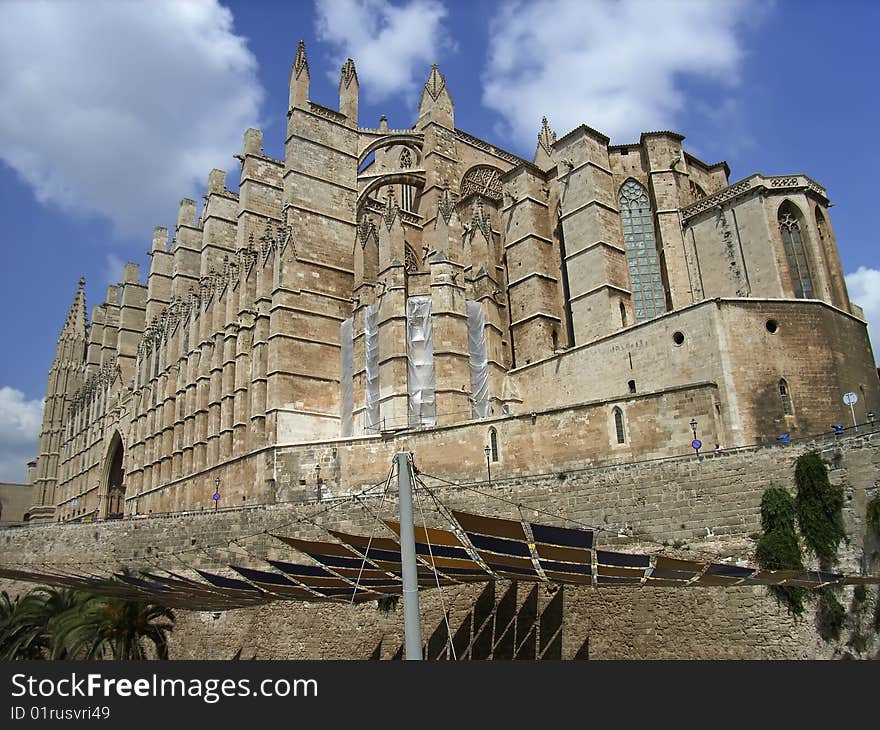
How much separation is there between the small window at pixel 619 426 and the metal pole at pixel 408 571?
1293cm

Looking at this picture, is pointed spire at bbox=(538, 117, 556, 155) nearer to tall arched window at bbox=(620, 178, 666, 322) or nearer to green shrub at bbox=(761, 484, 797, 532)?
tall arched window at bbox=(620, 178, 666, 322)

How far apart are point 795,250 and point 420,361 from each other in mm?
13541

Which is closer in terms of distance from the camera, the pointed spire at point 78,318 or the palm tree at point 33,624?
the palm tree at point 33,624

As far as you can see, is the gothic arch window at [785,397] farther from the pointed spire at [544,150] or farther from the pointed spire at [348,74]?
the pointed spire at [348,74]

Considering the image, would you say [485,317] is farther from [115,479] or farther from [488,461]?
[115,479]

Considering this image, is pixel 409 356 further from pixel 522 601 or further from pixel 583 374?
pixel 522 601

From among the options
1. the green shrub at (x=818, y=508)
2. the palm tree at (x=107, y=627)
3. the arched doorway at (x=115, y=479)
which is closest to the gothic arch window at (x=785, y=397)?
the green shrub at (x=818, y=508)

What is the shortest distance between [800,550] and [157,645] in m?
16.4

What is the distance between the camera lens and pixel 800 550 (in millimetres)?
14406

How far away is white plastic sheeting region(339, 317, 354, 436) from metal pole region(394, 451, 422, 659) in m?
20.7

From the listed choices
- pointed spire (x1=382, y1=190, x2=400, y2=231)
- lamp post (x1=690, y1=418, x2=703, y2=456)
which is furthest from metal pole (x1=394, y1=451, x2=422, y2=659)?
pointed spire (x1=382, y1=190, x2=400, y2=231)

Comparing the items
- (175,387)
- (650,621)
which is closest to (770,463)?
(650,621)

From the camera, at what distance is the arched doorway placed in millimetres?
49562

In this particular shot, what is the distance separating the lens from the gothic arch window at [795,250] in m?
24.2
